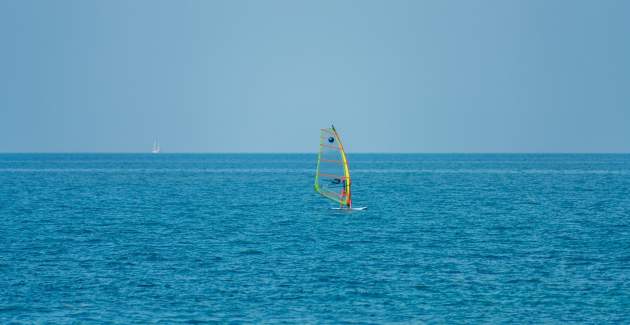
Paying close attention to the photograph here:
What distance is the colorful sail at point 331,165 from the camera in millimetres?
68312

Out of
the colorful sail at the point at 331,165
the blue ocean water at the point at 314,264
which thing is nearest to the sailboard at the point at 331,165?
the colorful sail at the point at 331,165

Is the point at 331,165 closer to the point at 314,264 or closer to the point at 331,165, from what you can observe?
the point at 331,165

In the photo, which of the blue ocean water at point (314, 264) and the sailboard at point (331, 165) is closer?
the blue ocean water at point (314, 264)

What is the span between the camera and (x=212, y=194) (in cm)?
10831

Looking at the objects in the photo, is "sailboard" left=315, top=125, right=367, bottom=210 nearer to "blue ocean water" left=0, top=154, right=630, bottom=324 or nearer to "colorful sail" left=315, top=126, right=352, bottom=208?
"colorful sail" left=315, top=126, right=352, bottom=208

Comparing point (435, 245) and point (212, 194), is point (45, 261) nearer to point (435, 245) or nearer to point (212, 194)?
point (435, 245)

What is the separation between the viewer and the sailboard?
68312 millimetres

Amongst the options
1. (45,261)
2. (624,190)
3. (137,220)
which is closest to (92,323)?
(45,261)

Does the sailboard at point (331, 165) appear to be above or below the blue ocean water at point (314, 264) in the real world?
above

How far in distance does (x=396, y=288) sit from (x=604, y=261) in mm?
13474

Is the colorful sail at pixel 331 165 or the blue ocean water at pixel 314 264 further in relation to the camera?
the colorful sail at pixel 331 165

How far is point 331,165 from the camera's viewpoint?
7069 cm

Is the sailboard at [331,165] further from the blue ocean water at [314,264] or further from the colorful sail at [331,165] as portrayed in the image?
the blue ocean water at [314,264]

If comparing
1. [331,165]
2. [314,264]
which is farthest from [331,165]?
[314,264]
